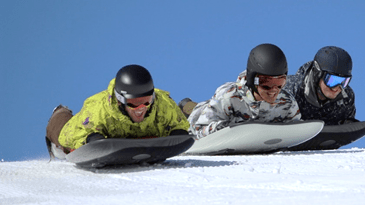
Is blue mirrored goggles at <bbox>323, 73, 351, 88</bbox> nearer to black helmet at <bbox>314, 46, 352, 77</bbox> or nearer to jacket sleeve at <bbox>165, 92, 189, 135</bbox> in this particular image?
black helmet at <bbox>314, 46, 352, 77</bbox>

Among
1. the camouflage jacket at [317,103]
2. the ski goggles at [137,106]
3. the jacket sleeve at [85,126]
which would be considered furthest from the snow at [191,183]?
the camouflage jacket at [317,103]

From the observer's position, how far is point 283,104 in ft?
22.6

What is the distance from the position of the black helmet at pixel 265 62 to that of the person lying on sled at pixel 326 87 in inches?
45.3

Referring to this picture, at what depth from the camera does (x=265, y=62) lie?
621cm

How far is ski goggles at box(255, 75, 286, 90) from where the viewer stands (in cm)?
623

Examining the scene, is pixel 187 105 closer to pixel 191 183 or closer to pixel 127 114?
pixel 127 114

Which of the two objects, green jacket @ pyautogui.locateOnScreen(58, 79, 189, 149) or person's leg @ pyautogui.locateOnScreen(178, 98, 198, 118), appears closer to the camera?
green jacket @ pyautogui.locateOnScreen(58, 79, 189, 149)

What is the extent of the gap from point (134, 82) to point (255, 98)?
2.55 metres

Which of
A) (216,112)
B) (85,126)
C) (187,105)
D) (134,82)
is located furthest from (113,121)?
(187,105)

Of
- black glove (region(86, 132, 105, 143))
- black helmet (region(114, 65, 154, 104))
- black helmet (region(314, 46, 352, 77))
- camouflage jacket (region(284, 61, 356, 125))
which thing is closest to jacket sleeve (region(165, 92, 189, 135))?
black helmet (region(114, 65, 154, 104))

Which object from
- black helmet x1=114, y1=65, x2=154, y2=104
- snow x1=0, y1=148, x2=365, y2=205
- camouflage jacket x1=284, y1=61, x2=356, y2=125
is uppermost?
black helmet x1=114, y1=65, x2=154, y2=104

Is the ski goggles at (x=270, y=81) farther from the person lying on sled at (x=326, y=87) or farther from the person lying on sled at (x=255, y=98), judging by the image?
the person lying on sled at (x=326, y=87)

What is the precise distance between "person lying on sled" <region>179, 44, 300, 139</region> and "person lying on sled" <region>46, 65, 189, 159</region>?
1444mm

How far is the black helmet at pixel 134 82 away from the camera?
14.7 ft
